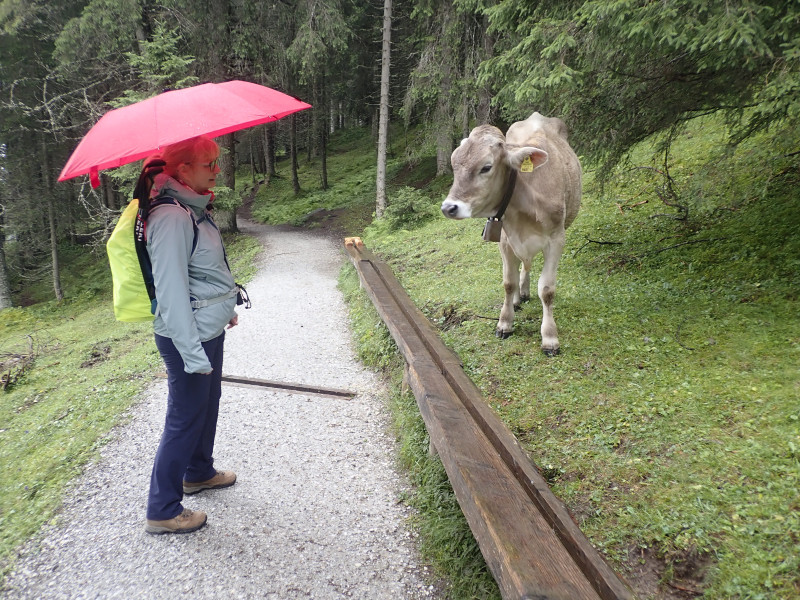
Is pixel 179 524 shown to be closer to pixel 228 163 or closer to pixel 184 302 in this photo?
pixel 184 302

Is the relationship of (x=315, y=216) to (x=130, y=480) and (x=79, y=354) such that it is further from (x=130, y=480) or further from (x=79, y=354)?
(x=130, y=480)

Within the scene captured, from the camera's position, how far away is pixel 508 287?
5734mm

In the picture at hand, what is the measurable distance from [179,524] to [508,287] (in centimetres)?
397

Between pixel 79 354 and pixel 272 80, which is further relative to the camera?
pixel 272 80

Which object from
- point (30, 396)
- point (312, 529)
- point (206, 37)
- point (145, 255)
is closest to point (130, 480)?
point (312, 529)

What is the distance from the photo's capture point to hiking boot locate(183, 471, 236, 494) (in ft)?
13.2

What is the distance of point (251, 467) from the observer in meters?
4.46

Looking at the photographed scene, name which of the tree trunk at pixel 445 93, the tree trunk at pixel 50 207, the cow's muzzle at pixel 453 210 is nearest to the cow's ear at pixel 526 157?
the cow's muzzle at pixel 453 210

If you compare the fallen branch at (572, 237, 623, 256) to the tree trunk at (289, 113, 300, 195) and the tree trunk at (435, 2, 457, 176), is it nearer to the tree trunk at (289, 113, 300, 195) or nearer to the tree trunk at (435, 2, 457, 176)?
the tree trunk at (435, 2, 457, 176)

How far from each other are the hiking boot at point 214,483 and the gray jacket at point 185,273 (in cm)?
142

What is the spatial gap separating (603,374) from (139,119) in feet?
13.9

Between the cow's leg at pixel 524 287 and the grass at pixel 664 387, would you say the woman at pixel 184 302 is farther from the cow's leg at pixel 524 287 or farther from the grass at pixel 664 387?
the cow's leg at pixel 524 287

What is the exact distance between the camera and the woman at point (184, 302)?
10.1ft

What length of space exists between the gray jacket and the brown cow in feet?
6.53
